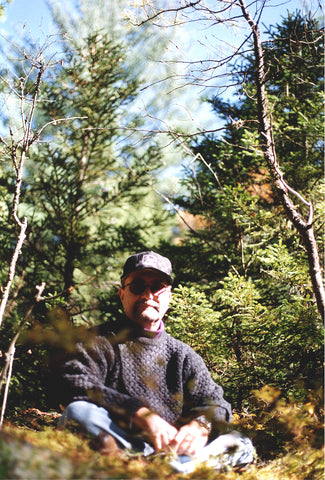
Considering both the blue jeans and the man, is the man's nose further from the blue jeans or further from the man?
the blue jeans

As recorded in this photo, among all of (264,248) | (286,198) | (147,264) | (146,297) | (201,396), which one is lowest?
(201,396)

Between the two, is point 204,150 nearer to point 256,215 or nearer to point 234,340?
point 256,215

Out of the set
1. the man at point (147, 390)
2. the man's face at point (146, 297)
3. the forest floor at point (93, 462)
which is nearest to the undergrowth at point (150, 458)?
the forest floor at point (93, 462)

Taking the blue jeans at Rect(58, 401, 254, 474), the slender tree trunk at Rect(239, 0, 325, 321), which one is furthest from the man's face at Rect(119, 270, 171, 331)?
the slender tree trunk at Rect(239, 0, 325, 321)

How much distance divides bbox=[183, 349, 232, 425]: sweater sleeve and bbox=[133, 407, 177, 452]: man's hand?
0.92ft

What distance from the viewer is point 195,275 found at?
5199 millimetres

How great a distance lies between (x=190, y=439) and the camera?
2066mm

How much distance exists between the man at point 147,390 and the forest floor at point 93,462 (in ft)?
0.38

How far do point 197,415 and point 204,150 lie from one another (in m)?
3.78

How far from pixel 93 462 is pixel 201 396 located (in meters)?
1.13

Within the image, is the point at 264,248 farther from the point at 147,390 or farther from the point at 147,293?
the point at 147,390

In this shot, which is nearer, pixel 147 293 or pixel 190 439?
pixel 190 439

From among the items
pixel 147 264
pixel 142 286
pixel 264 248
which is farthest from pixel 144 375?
pixel 264 248

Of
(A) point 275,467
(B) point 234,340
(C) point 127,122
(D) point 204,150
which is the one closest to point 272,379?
(B) point 234,340
